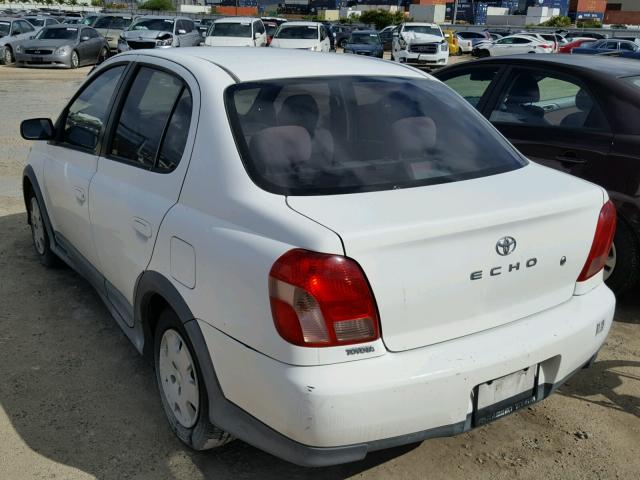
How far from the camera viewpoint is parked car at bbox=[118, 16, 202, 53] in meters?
22.5

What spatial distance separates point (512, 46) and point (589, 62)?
117ft

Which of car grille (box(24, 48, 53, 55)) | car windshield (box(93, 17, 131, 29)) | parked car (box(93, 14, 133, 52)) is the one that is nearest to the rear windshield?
car grille (box(24, 48, 53, 55))

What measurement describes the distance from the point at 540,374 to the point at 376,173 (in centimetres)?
102

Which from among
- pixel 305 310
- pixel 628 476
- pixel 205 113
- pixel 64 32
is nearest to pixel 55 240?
pixel 205 113

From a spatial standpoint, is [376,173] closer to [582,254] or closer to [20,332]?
[582,254]

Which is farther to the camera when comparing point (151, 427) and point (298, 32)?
point (298, 32)

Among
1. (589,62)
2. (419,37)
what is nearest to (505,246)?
(589,62)

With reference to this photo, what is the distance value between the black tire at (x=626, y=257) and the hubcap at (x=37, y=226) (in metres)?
3.97

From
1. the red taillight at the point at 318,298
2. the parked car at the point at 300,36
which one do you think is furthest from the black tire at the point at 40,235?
the parked car at the point at 300,36

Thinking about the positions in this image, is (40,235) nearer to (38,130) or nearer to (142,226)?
(38,130)

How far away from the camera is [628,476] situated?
2.81 m

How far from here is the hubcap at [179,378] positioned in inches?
109

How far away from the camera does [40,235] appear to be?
4961 millimetres

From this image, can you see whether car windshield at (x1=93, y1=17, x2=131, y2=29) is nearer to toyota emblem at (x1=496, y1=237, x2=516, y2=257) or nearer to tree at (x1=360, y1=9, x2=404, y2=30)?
toyota emblem at (x1=496, y1=237, x2=516, y2=257)
